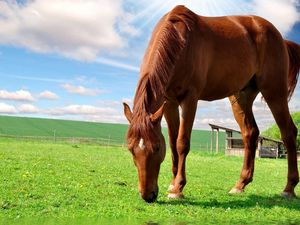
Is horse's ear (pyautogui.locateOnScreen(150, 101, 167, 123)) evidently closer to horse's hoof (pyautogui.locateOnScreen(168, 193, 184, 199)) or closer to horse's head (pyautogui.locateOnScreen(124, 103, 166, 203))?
horse's head (pyautogui.locateOnScreen(124, 103, 166, 203))

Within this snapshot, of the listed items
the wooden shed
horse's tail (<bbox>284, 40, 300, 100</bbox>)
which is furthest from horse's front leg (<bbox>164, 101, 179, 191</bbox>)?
the wooden shed

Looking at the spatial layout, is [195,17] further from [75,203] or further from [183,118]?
[75,203]

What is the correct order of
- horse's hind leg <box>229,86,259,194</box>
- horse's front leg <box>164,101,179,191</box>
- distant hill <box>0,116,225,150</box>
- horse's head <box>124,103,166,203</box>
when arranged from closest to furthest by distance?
1. horse's head <box>124,103,166,203</box>
2. horse's front leg <box>164,101,179,191</box>
3. horse's hind leg <box>229,86,259,194</box>
4. distant hill <box>0,116,225,150</box>

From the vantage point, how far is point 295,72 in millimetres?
9977

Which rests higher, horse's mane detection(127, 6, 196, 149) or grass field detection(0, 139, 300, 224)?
horse's mane detection(127, 6, 196, 149)

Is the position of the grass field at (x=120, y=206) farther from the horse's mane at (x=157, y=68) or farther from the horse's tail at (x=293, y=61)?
the horse's tail at (x=293, y=61)

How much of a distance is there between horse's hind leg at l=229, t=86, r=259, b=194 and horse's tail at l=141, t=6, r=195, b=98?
236cm

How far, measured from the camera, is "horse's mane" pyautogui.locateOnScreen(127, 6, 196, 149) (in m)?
5.64

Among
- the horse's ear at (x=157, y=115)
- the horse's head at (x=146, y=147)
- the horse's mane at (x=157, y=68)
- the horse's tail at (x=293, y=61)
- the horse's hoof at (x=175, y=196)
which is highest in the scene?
the horse's tail at (x=293, y=61)

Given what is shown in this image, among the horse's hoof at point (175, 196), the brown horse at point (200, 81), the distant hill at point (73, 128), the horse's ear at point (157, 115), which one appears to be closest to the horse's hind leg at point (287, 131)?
the brown horse at point (200, 81)

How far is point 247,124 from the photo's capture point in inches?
350

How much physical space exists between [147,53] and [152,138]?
1.90 metres

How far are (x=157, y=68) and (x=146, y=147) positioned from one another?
130 centimetres

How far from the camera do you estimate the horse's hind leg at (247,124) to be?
8758mm
